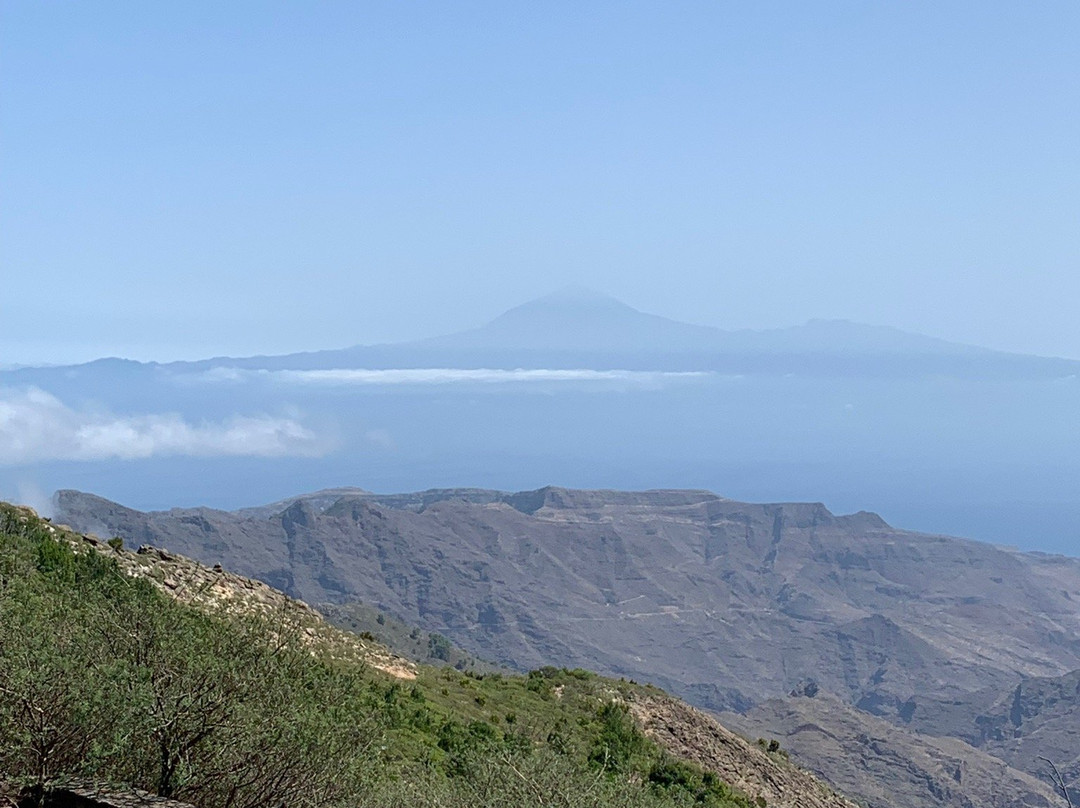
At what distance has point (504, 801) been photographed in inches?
741

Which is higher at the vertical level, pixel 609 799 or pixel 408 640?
pixel 609 799

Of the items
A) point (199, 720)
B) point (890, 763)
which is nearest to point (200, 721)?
point (199, 720)

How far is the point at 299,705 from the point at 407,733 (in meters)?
14.2

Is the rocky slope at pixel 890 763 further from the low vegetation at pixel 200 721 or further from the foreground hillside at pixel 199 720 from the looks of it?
the low vegetation at pixel 200 721

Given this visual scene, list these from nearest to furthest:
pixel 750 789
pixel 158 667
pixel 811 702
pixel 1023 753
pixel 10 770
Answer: pixel 10 770
pixel 158 667
pixel 750 789
pixel 811 702
pixel 1023 753

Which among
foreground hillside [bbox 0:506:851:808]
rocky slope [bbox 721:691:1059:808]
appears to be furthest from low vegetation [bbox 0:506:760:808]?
rocky slope [bbox 721:691:1059:808]

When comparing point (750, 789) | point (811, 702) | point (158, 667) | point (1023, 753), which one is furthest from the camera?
point (1023, 753)

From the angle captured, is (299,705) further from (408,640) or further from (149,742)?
(408,640)

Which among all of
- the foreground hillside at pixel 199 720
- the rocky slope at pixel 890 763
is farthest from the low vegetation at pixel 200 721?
the rocky slope at pixel 890 763

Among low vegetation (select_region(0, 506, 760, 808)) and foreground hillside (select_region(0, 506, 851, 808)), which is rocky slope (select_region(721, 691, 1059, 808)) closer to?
foreground hillside (select_region(0, 506, 851, 808))

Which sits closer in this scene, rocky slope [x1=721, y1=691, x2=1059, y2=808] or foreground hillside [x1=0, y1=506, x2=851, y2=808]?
foreground hillside [x1=0, y1=506, x2=851, y2=808]

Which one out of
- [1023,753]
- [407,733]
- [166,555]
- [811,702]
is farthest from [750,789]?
[1023,753]

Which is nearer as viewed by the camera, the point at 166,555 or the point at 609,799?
the point at 609,799

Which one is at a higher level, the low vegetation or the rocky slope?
the low vegetation
